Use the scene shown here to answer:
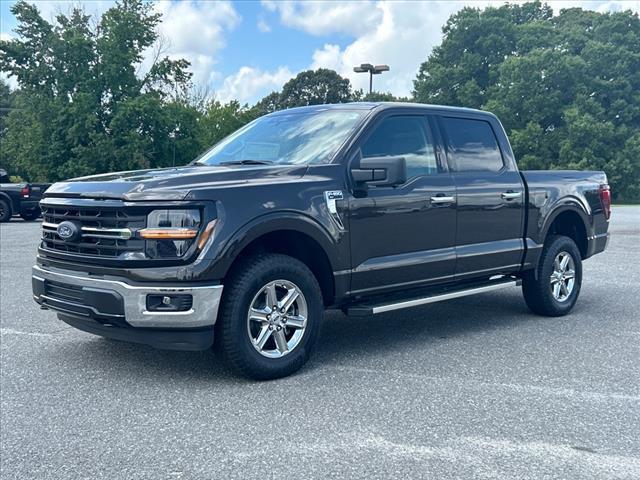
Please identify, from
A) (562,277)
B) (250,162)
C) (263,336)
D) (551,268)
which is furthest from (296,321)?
(562,277)

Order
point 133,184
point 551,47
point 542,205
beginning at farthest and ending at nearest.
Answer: point 551,47 → point 542,205 → point 133,184

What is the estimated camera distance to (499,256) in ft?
20.2

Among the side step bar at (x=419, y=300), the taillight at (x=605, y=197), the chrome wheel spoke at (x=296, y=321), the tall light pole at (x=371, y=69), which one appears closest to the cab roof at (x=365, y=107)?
the side step bar at (x=419, y=300)

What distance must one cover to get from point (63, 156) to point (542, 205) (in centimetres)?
3082

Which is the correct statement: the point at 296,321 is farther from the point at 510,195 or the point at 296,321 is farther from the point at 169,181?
the point at 510,195

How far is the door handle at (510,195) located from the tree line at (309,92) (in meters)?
27.0

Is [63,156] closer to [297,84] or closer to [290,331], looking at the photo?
[290,331]

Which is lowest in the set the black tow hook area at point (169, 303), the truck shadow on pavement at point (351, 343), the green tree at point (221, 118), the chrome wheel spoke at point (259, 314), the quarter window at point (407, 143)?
the truck shadow on pavement at point (351, 343)

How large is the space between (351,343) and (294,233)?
4.42ft

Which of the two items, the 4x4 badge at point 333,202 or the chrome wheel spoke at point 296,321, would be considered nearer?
the chrome wheel spoke at point 296,321

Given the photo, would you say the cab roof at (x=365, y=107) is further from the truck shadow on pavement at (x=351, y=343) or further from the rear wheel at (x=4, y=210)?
the rear wheel at (x=4, y=210)

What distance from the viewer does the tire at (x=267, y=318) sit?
435 cm

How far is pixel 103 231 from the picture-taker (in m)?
4.33

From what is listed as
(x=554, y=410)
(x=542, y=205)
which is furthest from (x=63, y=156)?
(x=554, y=410)
